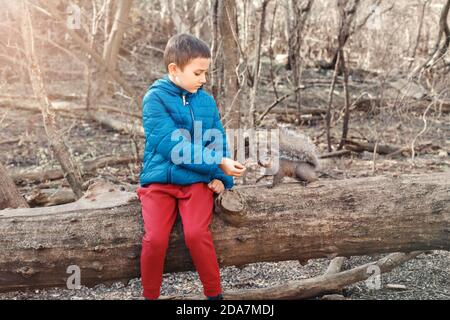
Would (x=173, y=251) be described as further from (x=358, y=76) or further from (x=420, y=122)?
(x=358, y=76)

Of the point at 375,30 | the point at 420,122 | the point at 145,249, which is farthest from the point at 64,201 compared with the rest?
the point at 375,30

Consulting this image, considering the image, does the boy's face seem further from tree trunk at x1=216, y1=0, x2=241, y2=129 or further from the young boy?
tree trunk at x1=216, y1=0, x2=241, y2=129

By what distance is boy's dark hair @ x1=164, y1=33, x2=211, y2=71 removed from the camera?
9.77 ft

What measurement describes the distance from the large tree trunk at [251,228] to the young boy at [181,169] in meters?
0.14

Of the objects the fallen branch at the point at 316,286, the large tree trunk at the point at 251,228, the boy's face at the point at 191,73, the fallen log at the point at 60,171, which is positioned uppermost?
the boy's face at the point at 191,73

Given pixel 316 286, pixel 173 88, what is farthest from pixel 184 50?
pixel 316 286

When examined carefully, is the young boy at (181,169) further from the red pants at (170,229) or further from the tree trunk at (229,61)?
the tree trunk at (229,61)

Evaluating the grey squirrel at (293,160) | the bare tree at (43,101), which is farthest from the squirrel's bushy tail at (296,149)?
the bare tree at (43,101)

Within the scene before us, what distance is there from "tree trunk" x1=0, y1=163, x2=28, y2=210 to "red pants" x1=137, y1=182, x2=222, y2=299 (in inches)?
52.1

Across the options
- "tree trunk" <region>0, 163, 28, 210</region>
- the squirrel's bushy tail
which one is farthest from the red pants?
"tree trunk" <region>0, 163, 28, 210</region>

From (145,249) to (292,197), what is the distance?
2.95 feet

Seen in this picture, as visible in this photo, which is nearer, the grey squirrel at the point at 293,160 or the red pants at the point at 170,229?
the red pants at the point at 170,229

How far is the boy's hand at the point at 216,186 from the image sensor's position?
3061mm

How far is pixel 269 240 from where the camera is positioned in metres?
3.19
